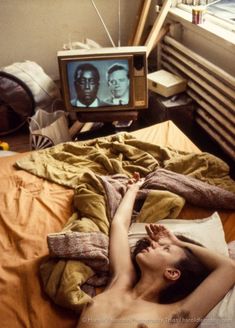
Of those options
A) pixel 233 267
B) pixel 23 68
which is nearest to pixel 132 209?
pixel 233 267

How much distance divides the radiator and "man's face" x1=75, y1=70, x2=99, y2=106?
0.68m

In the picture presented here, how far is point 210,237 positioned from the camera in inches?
48.5

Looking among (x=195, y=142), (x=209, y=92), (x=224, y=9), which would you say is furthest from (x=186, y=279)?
(x=224, y=9)

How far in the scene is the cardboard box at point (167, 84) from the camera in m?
2.46

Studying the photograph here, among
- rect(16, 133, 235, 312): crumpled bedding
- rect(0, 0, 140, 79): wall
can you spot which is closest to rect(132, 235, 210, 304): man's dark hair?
Result: rect(16, 133, 235, 312): crumpled bedding

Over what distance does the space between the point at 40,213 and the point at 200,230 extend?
63 cm

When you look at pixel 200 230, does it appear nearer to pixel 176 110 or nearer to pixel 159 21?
pixel 176 110

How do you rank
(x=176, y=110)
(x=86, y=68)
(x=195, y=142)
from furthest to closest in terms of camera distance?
(x=195, y=142) < (x=176, y=110) < (x=86, y=68)

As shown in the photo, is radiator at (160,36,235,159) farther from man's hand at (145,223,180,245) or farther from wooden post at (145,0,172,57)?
man's hand at (145,223,180,245)

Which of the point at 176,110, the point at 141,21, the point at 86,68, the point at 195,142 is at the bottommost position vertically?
the point at 195,142

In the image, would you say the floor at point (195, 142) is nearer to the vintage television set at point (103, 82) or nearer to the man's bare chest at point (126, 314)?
the vintage television set at point (103, 82)

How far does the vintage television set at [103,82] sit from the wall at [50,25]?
3.23 feet

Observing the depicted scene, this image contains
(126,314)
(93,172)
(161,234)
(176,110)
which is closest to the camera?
(126,314)

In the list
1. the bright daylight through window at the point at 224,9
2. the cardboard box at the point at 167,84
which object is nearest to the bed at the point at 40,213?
the cardboard box at the point at 167,84
